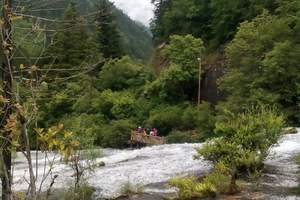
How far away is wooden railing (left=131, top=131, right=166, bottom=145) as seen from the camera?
1576 inches

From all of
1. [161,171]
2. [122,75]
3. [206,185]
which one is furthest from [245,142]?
[122,75]

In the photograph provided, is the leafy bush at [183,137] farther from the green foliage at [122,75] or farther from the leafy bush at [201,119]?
the green foliage at [122,75]

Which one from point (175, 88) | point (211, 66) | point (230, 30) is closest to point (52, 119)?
point (175, 88)

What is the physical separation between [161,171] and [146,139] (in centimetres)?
1901

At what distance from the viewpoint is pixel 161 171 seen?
21.9 metres

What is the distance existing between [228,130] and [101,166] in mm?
9019

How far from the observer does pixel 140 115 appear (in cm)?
5159

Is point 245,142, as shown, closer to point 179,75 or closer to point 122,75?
point 179,75

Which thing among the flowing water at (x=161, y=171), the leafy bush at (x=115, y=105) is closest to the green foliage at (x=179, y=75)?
the leafy bush at (x=115, y=105)

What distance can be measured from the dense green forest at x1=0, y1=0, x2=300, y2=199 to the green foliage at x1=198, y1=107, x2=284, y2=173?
0.10 ft

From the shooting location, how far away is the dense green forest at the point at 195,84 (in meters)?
4.62

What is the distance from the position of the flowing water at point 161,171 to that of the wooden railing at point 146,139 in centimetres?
1140

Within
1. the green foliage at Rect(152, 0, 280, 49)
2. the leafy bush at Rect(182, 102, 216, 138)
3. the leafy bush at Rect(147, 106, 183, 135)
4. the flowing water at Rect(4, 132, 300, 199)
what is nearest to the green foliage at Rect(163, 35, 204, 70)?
the green foliage at Rect(152, 0, 280, 49)

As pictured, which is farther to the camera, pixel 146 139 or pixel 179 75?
pixel 179 75
